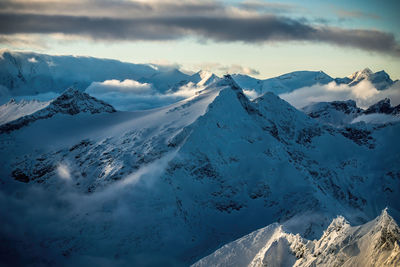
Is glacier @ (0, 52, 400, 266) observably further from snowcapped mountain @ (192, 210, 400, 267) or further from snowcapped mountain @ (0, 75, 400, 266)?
snowcapped mountain @ (192, 210, 400, 267)

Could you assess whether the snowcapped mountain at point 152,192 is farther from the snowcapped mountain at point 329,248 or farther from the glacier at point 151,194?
the snowcapped mountain at point 329,248

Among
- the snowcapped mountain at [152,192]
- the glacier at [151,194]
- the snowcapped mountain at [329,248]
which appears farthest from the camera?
the snowcapped mountain at [152,192]

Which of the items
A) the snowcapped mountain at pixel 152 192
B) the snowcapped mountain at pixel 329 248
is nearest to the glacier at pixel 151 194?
the snowcapped mountain at pixel 152 192

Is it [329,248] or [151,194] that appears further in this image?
[151,194]

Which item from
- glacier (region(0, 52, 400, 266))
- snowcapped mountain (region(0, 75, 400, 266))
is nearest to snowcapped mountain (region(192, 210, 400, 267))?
glacier (region(0, 52, 400, 266))

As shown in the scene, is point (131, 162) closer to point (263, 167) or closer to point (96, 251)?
point (96, 251)

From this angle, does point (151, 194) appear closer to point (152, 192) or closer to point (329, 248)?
point (152, 192)

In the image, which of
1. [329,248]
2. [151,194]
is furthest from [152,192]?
[329,248]

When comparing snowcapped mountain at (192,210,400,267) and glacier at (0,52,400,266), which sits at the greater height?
snowcapped mountain at (192,210,400,267)

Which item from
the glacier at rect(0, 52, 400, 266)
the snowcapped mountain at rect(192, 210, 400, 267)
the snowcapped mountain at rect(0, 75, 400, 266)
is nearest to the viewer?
the snowcapped mountain at rect(192, 210, 400, 267)
